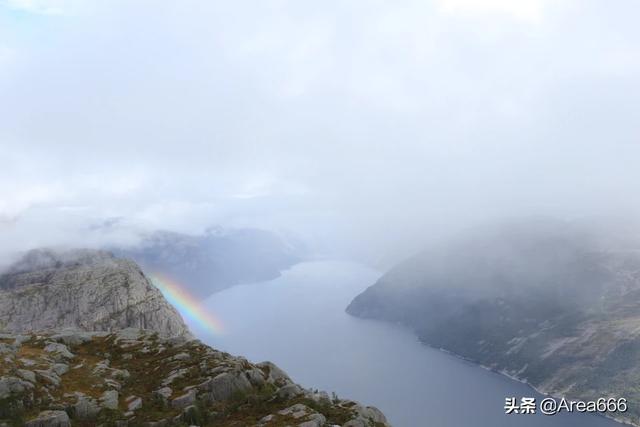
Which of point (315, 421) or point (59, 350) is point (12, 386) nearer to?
point (59, 350)

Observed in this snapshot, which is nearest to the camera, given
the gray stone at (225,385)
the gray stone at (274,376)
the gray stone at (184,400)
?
the gray stone at (184,400)

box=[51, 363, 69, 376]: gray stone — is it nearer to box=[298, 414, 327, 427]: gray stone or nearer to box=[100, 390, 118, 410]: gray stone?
A: box=[100, 390, 118, 410]: gray stone

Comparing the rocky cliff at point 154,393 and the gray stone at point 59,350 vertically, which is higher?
the gray stone at point 59,350

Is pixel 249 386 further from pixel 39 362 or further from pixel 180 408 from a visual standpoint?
pixel 39 362

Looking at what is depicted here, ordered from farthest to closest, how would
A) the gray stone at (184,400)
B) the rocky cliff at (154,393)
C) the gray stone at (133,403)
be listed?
the gray stone at (184,400) → the gray stone at (133,403) → the rocky cliff at (154,393)

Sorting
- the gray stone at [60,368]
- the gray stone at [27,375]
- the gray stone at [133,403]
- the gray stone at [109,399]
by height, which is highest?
the gray stone at [27,375]

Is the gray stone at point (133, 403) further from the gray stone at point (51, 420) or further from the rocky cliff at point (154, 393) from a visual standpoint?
the gray stone at point (51, 420)

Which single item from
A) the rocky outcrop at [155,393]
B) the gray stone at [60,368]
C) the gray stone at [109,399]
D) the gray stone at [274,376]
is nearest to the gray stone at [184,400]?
the rocky outcrop at [155,393]

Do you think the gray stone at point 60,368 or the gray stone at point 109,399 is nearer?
the gray stone at point 109,399

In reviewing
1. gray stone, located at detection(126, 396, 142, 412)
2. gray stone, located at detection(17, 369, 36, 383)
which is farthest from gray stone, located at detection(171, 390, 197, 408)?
gray stone, located at detection(17, 369, 36, 383)
